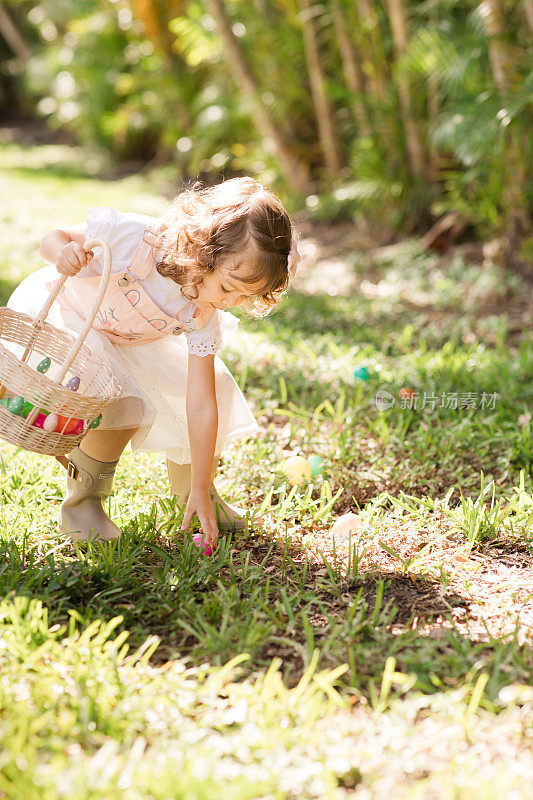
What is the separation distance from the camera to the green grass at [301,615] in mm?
1474

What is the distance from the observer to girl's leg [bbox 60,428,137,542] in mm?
2316

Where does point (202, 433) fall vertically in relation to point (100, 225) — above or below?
below

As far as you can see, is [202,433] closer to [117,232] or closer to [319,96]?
[117,232]

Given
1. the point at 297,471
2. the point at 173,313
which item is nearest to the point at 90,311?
the point at 173,313

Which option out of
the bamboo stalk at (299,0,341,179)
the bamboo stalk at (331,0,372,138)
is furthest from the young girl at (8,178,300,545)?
the bamboo stalk at (299,0,341,179)

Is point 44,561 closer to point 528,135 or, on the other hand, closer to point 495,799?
point 495,799

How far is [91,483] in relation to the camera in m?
2.33

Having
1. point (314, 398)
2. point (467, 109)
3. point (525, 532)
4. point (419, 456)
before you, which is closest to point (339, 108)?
point (467, 109)

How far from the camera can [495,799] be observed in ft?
4.41

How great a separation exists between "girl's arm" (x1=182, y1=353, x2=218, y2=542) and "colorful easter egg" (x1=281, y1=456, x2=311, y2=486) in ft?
1.87

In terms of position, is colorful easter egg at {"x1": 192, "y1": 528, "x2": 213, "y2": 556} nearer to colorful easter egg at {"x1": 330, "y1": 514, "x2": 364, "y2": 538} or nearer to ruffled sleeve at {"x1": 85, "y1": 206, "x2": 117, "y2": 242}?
colorful easter egg at {"x1": 330, "y1": 514, "x2": 364, "y2": 538}

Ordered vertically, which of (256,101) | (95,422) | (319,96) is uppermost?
(256,101)

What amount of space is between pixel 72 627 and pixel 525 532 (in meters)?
1.46

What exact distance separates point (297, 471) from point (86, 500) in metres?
0.79
